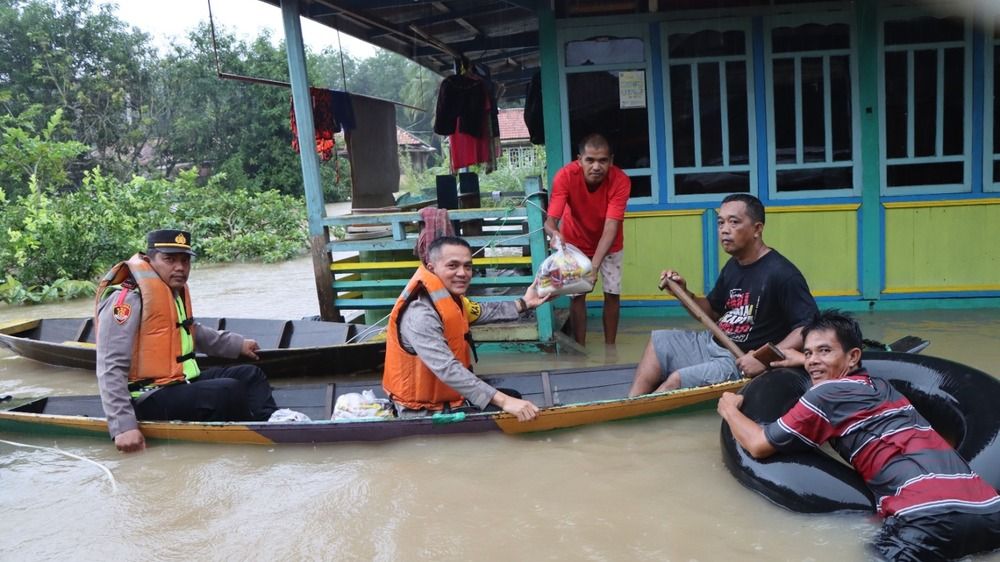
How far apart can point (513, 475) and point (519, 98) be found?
1259cm

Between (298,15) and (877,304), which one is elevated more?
(298,15)

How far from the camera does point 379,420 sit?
4469 millimetres

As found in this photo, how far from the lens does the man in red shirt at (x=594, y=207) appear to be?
Answer: 6031mm

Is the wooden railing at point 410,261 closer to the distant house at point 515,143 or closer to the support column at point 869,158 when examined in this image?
the support column at point 869,158

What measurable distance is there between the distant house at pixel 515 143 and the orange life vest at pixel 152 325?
21457 mm

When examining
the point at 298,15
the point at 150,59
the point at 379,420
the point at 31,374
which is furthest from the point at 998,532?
the point at 150,59

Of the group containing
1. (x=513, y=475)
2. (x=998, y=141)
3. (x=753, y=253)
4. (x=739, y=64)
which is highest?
(x=739, y=64)

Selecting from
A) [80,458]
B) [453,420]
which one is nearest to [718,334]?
[453,420]

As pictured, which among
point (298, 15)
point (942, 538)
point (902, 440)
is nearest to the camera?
point (942, 538)

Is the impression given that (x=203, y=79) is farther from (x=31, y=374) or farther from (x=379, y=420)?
(x=379, y=420)

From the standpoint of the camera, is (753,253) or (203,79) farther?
Result: (203,79)

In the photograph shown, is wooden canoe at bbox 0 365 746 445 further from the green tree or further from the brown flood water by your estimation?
the green tree

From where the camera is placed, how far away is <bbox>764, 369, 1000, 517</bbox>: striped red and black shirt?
3076 mm

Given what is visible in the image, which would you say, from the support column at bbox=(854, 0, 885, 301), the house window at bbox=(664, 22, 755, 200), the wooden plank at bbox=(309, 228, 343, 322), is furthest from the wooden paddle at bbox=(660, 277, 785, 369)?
the wooden plank at bbox=(309, 228, 343, 322)
